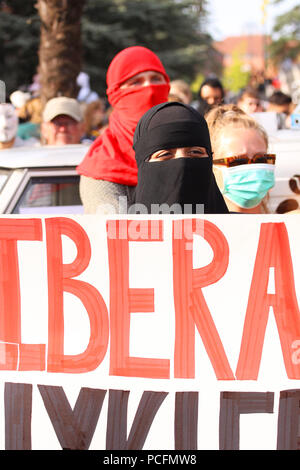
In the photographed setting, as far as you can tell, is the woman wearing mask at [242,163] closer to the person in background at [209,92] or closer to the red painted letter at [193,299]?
the red painted letter at [193,299]

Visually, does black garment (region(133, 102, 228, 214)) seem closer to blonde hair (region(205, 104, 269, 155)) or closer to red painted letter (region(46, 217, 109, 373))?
red painted letter (region(46, 217, 109, 373))

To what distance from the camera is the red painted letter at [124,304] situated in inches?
94.5

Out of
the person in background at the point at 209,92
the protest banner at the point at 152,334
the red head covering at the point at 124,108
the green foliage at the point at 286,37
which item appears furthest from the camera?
the green foliage at the point at 286,37

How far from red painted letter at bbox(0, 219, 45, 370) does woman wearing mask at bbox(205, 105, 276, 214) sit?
1.02 meters

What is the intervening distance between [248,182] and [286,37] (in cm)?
6316

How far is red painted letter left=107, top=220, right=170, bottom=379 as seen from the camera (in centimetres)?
240

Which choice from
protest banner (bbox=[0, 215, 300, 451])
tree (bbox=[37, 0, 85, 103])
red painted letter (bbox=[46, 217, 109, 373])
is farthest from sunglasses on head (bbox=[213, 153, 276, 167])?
tree (bbox=[37, 0, 85, 103])

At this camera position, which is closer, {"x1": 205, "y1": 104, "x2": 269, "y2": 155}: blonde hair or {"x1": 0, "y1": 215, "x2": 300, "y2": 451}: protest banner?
{"x1": 0, "y1": 215, "x2": 300, "y2": 451}: protest banner

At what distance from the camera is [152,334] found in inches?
95.1

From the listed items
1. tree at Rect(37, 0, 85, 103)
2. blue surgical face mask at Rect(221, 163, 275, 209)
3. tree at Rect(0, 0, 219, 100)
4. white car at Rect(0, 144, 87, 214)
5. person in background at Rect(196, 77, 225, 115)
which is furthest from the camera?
tree at Rect(0, 0, 219, 100)

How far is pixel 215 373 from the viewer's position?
7.80ft

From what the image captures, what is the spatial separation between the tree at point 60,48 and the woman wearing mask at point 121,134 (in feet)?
15.8

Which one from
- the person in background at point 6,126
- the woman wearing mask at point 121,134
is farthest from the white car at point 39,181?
the person in background at point 6,126
